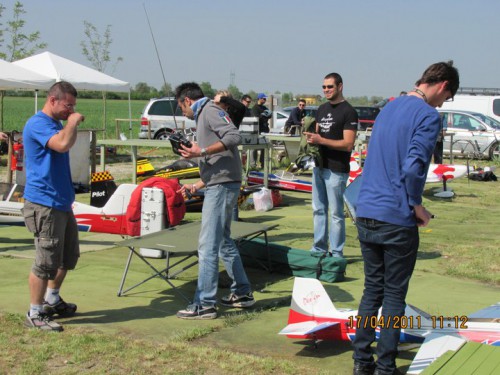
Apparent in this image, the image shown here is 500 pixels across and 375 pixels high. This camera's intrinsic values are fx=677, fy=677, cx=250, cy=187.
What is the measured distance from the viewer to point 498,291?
6.16 meters

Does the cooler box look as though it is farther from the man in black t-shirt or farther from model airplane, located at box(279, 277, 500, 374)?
model airplane, located at box(279, 277, 500, 374)

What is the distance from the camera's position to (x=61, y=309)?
16.7ft

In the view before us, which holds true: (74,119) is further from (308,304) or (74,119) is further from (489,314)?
(489,314)

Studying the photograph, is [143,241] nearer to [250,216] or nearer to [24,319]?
[24,319]

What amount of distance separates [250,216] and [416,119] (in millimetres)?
6678

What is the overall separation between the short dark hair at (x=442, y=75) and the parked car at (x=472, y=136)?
1779 centimetres

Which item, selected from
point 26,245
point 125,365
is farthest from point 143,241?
point 26,245

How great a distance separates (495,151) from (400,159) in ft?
62.5

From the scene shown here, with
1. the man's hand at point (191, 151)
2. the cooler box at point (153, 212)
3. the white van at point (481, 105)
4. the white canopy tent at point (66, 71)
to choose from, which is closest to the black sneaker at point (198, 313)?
the man's hand at point (191, 151)

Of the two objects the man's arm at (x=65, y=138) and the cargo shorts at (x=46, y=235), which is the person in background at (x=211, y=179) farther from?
the cargo shorts at (x=46, y=235)

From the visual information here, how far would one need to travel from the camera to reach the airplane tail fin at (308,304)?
4.50 metres

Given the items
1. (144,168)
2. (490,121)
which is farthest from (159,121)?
(490,121)

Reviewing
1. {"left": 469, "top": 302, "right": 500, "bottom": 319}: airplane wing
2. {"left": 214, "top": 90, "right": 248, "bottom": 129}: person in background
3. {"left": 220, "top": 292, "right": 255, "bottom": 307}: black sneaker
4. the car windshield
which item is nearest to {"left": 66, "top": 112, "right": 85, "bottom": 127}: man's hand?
{"left": 214, "top": 90, "right": 248, "bottom": 129}: person in background

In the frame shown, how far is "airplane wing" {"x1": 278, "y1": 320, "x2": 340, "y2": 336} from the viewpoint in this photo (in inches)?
169
